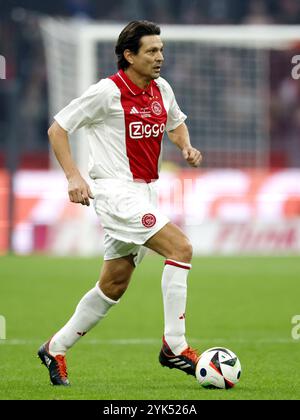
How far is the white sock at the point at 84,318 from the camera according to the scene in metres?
6.92

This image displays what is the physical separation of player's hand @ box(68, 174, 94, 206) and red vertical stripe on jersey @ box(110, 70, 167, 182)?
0.47 metres

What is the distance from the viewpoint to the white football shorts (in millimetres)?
6711

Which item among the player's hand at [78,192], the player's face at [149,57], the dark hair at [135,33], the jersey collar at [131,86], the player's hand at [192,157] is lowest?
the player's hand at [78,192]

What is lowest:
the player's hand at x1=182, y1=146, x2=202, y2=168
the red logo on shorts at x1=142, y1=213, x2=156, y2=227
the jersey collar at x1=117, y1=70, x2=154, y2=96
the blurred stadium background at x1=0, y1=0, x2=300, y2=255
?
the blurred stadium background at x1=0, y1=0, x2=300, y2=255

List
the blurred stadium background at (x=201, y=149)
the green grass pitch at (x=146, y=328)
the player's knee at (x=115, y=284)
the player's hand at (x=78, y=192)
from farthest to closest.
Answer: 1. the blurred stadium background at (x=201, y=149)
2. the player's knee at (x=115, y=284)
3. the green grass pitch at (x=146, y=328)
4. the player's hand at (x=78, y=192)

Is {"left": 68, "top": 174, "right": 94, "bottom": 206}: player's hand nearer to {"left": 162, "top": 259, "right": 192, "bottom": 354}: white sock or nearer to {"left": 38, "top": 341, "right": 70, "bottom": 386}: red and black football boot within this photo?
{"left": 162, "top": 259, "right": 192, "bottom": 354}: white sock

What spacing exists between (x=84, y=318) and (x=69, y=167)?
91 cm

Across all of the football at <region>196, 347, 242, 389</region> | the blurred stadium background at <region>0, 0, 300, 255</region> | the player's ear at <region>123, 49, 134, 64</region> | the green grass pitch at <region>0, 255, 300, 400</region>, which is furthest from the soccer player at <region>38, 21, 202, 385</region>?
the blurred stadium background at <region>0, 0, 300, 255</region>

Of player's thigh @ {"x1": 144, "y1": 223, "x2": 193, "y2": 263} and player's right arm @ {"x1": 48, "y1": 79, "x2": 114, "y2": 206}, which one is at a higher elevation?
player's right arm @ {"x1": 48, "y1": 79, "x2": 114, "y2": 206}

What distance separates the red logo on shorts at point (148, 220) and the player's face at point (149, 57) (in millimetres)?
868

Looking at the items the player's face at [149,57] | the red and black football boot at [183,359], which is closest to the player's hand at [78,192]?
the player's face at [149,57]

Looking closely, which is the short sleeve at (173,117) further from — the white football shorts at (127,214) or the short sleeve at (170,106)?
the white football shorts at (127,214)
